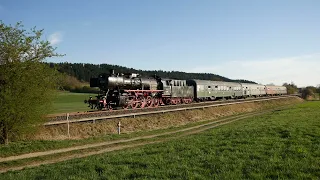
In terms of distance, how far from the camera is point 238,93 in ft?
207

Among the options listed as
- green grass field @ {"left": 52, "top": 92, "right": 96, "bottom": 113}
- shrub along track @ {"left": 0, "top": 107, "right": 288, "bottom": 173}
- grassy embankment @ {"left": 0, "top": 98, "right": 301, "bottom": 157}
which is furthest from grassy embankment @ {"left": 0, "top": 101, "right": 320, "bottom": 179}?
green grass field @ {"left": 52, "top": 92, "right": 96, "bottom": 113}

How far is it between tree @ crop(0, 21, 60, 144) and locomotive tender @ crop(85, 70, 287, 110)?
995cm

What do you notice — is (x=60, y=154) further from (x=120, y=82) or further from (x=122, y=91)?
(x=120, y=82)

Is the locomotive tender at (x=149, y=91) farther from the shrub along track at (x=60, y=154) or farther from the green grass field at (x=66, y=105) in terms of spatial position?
the shrub along track at (x=60, y=154)

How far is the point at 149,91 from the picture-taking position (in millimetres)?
34188

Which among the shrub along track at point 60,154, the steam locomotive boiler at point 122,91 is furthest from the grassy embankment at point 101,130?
the steam locomotive boiler at point 122,91

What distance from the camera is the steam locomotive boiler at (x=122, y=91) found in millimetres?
28177

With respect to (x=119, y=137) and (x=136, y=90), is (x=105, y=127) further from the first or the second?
(x=136, y=90)

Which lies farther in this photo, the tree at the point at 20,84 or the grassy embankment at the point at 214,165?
the tree at the point at 20,84

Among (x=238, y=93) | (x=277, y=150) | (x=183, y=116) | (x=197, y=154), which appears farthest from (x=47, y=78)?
(x=238, y=93)

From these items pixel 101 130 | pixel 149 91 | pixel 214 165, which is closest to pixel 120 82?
pixel 149 91

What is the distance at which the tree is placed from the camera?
637 inches

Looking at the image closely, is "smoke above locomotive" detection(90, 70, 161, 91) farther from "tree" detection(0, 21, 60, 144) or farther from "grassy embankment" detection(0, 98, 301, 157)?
"tree" detection(0, 21, 60, 144)

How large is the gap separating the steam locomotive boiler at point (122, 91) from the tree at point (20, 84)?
9953mm
